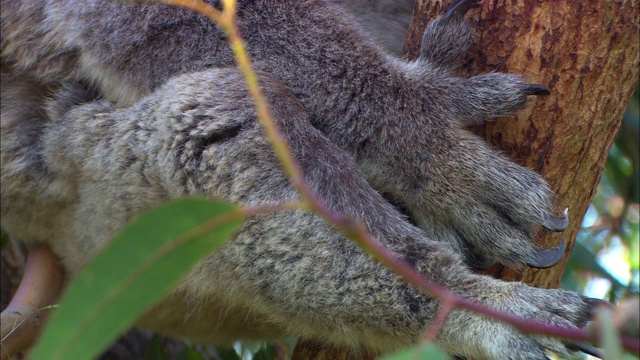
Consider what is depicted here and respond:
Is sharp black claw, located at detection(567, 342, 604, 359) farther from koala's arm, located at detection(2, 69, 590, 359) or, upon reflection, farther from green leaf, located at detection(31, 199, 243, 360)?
green leaf, located at detection(31, 199, 243, 360)

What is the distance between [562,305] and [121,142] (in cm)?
103

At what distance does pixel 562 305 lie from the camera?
4.33 ft

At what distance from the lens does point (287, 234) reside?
4.73 ft

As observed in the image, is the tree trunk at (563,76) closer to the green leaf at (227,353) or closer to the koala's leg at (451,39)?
the koala's leg at (451,39)

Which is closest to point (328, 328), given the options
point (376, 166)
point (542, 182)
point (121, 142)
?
point (376, 166)

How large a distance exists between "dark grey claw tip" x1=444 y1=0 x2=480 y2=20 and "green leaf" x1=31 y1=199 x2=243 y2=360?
3.09ft

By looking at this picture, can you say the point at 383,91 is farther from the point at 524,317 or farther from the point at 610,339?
the point at 610,339

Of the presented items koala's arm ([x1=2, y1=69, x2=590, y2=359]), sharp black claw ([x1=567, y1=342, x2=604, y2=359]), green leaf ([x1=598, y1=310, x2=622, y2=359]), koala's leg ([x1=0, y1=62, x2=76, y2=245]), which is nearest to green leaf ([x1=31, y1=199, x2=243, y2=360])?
green leaf ([x1=598, y1=310, x2=622, y2=359])

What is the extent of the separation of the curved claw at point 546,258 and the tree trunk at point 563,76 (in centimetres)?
9

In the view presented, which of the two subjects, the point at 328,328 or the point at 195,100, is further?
the point at 195,100

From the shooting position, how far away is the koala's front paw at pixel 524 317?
129cm

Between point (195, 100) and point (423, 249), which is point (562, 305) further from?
point (195, 100)

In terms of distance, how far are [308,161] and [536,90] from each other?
1.66ft

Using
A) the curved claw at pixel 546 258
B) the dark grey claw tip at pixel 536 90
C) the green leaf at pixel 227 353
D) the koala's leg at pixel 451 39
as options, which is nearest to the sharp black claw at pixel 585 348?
the curved claw at pixel 546 258
